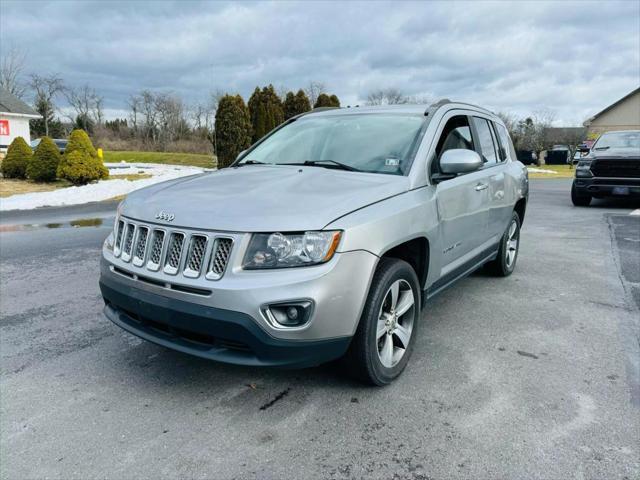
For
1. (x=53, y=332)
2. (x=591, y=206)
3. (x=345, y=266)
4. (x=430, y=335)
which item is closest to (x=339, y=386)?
(x=345, y=266)

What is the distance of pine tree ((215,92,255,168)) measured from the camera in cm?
2359

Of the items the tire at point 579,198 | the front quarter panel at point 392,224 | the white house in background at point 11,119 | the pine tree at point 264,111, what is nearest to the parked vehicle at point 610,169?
the tire at point 579,198

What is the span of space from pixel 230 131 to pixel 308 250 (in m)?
22.1

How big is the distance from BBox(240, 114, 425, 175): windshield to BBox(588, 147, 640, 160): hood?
964 centimetres

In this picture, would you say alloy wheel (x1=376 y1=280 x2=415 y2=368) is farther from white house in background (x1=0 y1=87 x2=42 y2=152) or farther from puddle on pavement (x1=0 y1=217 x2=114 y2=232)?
white house in background (x1=0 y1=87 x2=42 y2=152)

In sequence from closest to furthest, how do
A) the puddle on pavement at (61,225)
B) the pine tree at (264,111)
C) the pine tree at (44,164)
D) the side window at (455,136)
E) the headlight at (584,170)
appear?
the side window at (455,136) → the puddle on pavement at (61,225) → the headlight at (584,170) → the pine tree at (44,164) → the pine tree at (264,111)

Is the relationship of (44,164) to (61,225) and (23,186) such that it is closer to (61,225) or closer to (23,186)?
(23,186)

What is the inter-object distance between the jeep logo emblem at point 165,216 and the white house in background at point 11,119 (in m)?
29.8

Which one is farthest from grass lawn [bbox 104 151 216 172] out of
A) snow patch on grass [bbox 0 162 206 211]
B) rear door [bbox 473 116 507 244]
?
rear door [bbox 473 116 507 244]

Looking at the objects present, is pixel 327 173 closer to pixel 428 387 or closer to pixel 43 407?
pixel 428 387

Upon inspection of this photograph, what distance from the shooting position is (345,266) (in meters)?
2.62

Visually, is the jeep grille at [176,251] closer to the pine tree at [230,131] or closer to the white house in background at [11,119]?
the pine tree at [230,131]

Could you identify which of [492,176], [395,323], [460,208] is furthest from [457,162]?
[492,176]

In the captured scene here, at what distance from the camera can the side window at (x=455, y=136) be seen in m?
3.86
